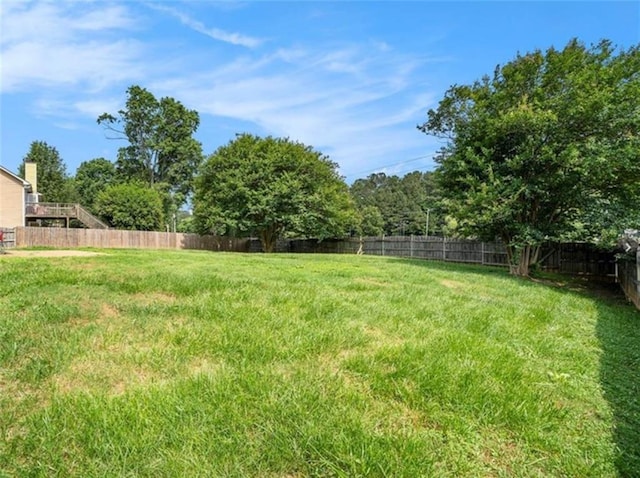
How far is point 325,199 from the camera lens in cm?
2373

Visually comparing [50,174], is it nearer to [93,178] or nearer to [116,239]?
[93,178]

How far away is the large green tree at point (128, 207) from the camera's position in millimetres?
29797

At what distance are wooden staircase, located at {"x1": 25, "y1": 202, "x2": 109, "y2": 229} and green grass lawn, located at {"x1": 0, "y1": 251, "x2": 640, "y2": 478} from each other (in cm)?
2449

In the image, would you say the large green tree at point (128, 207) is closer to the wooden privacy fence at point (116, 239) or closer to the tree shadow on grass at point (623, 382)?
the wooden privacy fence at point (116, 239)

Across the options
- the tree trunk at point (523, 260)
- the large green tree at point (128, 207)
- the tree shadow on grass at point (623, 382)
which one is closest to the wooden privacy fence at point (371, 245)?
the tree trunk at point (523, 260)

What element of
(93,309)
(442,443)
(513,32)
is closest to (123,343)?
(93,309)

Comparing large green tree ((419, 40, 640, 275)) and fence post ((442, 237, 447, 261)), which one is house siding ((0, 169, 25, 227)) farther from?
fence post ((442, 237, 447, 261))

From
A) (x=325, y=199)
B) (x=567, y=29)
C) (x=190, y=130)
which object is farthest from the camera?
(x=190, y=130)

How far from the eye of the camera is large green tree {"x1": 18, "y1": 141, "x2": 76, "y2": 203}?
35875 mm

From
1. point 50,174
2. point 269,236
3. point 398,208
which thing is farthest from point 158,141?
point 398,208

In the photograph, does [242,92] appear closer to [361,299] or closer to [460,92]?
[460,92]

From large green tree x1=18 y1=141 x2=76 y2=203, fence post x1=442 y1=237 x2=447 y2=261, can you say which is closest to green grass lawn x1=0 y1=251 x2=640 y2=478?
fence post x1=442 y1=237 x2=447 y2=261

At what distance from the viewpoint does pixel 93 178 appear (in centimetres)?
3841

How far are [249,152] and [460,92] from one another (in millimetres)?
13990
